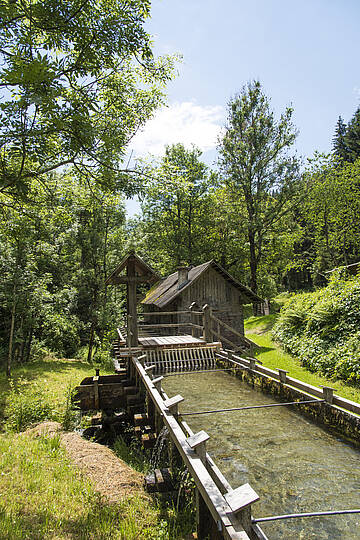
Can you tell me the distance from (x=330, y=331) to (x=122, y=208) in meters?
19.3

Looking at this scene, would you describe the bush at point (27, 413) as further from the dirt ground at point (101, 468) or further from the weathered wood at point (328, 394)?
the weathered wood at point (328, 394)

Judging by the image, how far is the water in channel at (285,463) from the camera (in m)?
4.64

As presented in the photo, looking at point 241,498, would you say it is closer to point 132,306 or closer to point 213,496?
point 213,496

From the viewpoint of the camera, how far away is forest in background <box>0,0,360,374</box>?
5.24 metres

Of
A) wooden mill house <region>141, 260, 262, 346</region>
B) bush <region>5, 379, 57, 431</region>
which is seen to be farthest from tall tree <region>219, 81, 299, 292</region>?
bush <region>5, 379, 57, 431</region>

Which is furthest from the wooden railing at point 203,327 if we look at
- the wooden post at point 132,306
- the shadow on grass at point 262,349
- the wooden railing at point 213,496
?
the wooden railing at point 213,496

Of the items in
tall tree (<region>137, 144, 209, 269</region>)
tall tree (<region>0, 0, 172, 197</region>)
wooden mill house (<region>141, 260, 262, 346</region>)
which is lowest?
wooden mill house (<region>141, 260, 262, 346</region>)

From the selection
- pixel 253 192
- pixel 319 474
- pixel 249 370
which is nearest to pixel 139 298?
pixel 253 192

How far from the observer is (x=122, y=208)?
2752cm

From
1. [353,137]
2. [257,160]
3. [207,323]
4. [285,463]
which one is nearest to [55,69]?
[285,463]

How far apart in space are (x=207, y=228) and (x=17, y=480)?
30516mm

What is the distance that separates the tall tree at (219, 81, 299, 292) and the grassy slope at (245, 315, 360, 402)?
5.07 m

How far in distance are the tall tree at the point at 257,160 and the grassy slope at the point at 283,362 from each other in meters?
5.07

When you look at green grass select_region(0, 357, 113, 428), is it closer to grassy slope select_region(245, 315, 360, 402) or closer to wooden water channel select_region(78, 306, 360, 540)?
wooden water channel select_region(78, 306, 360, 540)
